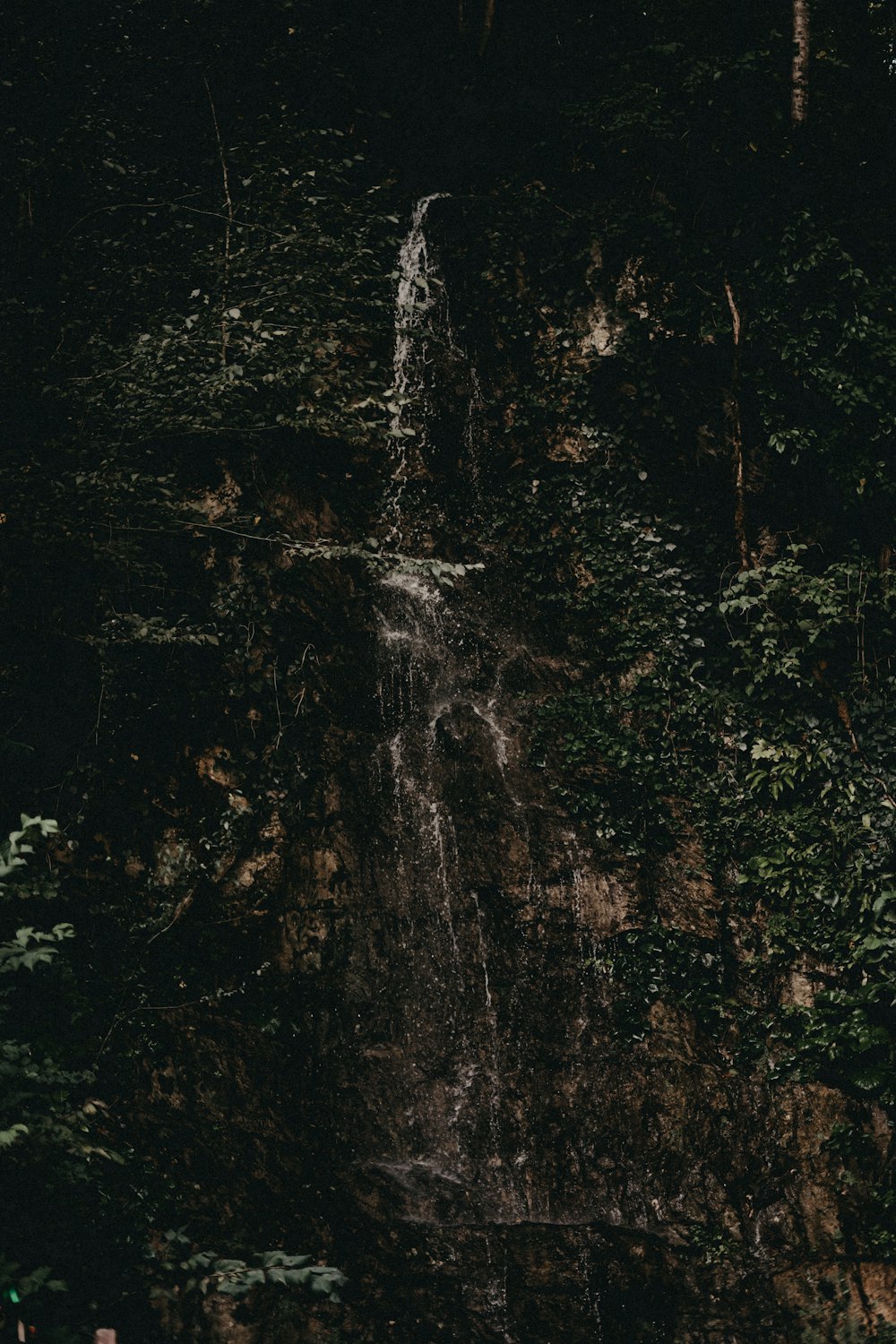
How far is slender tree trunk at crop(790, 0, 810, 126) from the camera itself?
8.11m

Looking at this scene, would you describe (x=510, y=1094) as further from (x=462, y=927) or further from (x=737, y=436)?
(x=737, y=436)

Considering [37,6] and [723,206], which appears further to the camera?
[723,206]

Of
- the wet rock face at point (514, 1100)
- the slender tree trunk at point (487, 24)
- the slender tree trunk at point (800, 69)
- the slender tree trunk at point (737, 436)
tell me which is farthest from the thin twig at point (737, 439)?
the slender tree trunk at point (487, 24)

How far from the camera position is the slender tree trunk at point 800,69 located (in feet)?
26.6

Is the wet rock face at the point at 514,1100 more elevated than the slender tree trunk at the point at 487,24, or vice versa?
the slender tree trunk at the point at 487,24

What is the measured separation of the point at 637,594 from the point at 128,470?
424 centimetres

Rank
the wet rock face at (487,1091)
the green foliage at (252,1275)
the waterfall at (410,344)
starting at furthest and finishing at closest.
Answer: the waterfall at (410,344)
the wet rock face at (487,1091)
the green foliage at (252,1275)

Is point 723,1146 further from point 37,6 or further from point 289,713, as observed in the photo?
point 37,6

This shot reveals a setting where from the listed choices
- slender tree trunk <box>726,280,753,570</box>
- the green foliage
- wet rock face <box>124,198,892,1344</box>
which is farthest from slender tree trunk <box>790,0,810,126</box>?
the green foliage

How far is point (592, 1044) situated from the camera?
22.6 ft

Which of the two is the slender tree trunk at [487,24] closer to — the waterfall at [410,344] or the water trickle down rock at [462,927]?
the waterfall at [410,344]

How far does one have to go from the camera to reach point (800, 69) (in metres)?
8.16

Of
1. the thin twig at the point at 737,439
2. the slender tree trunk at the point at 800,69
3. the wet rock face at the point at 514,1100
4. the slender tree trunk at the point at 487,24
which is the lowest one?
the wet rock face at the point at 514,1100

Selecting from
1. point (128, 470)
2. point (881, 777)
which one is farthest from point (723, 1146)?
point (128, 470)
